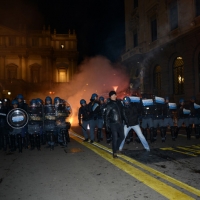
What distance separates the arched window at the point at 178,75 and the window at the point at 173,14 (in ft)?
8.89

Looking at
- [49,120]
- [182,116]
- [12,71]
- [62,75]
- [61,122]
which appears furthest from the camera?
[62,75]

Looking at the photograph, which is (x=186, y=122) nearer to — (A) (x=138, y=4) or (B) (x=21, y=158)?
(B) (x=21, y=158)

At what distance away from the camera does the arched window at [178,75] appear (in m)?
18.2

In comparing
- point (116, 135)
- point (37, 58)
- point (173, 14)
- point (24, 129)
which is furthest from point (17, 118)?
point (37, 58)

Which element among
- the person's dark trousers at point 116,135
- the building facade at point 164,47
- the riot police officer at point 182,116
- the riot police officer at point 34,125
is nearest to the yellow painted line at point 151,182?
the person's dark trousers at point 116,135

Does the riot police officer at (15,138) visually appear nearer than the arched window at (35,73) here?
Yes

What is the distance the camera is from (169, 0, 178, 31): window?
1848cm

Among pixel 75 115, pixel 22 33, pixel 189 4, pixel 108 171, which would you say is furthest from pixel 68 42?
pixel 108 171

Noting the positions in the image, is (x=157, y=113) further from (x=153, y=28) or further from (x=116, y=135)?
(x=153, y=28)

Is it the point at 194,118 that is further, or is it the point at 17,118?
the point at 194,118

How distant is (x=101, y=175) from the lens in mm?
4664

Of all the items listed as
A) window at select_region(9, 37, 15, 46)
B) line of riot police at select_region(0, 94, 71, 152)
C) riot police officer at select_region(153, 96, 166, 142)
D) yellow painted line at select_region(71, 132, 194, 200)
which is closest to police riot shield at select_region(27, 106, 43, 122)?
line of riot police at select_region(0, 94, 71, 152)

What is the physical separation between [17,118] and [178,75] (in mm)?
14582

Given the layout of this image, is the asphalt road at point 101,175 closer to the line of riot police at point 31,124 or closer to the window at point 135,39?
the line of riot police at point 31,124
